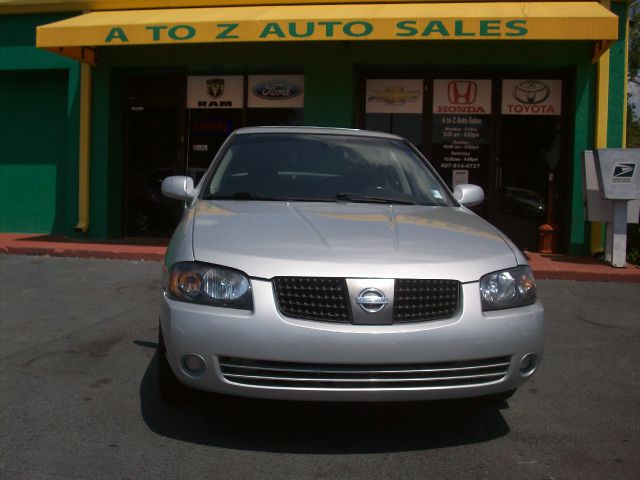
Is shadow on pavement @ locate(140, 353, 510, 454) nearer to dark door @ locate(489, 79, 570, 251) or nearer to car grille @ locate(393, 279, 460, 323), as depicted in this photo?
car grille @ locate(393, 279, 460, 323)

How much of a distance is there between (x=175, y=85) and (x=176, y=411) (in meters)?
8.97

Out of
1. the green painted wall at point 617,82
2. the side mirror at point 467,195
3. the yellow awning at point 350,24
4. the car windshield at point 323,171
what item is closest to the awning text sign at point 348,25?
the yellow awning at point 350,24

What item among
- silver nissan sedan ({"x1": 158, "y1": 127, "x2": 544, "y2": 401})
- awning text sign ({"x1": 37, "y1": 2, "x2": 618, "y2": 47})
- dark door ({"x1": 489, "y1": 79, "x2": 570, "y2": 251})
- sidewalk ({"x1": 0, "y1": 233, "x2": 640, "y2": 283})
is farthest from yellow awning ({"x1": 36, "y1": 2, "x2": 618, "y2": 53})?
silver nissan sedan ({"x1": 158, "y1": 127, "x2": 544, "y2": 401})

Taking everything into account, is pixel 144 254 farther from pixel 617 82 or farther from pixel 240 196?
pixel 617 82

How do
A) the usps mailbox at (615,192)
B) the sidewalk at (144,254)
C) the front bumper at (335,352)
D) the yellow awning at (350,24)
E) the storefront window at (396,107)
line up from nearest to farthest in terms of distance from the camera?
the front bumper at (335,352) < the sidewalk at (144,254) < the usps mailbox at (615,192) < the yellow awning at (350,24) < the storefront window at (396,107)

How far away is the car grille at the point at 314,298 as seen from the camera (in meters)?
3.19

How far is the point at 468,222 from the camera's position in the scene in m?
4.08

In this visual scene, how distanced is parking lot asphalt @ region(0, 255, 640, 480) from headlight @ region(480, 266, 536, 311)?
0.71 metres

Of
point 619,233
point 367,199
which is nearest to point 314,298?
point 367,199

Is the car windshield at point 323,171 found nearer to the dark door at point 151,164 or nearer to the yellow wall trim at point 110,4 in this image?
the yellow wall trim at point 110,4

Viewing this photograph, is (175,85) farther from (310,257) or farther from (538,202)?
(310,257)

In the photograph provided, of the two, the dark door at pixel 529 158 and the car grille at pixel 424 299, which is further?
the dark door at pixel 529 158

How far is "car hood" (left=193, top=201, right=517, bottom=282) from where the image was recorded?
3.26m

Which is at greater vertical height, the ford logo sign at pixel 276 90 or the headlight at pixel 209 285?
the ford logo sign at pixel 276 90
